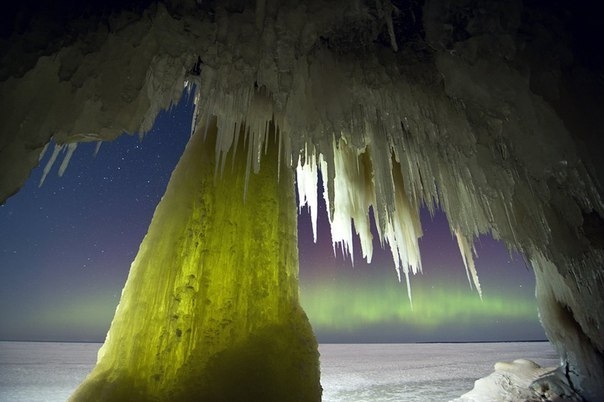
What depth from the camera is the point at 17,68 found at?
1.98 m

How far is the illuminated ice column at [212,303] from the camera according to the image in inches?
97.0

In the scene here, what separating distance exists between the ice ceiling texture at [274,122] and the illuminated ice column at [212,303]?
0.01 metres

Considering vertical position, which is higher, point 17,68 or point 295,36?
point 295,36

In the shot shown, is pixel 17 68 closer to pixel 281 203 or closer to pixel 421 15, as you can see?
pixel 281 203

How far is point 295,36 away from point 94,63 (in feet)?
4.41

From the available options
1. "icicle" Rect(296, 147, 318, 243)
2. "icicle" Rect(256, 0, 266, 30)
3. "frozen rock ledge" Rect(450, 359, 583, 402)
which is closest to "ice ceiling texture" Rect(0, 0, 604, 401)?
"icicle" Rect(256, 0, 266, 30)

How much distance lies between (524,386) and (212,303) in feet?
18.3

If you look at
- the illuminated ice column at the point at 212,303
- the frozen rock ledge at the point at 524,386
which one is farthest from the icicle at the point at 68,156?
the frozen rock ledge at the point at 524,386

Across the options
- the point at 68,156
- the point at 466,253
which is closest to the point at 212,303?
the point at 68,156

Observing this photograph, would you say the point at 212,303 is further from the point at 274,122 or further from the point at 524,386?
the point at 524,386

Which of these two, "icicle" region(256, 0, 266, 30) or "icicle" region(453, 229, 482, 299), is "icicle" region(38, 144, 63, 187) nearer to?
"icicle" region(256, 0, 266, 30)

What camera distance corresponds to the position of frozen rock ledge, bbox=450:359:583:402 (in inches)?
198

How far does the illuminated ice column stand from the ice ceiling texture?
0.01m

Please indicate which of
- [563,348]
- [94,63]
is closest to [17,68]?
[94,63]
